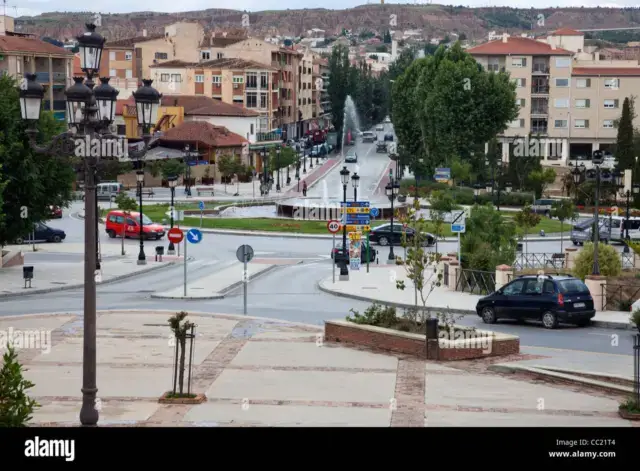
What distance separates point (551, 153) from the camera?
107 m

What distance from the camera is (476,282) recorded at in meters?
→ 38.5

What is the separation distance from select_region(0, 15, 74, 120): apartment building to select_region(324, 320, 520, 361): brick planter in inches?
2816

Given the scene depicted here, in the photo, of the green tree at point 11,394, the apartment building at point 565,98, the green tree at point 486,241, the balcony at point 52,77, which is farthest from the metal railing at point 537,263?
the balcony at point 52,77

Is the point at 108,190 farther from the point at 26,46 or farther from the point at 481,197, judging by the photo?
the point at 481,197

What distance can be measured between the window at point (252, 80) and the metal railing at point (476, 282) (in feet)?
281

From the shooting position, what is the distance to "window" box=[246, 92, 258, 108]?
403 feet

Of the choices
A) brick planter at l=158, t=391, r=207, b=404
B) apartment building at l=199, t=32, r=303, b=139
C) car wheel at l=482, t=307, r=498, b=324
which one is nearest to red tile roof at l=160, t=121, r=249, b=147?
apartment building at l=199, t=32, r=303, b=139

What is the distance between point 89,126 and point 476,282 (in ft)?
74.2

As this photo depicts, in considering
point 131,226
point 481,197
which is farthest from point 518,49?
point 131,226

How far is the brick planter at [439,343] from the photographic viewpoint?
82.0 feet

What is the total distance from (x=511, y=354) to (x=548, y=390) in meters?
3.78

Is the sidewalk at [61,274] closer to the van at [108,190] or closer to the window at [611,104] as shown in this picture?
the van at [108,190]
